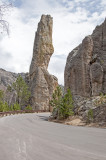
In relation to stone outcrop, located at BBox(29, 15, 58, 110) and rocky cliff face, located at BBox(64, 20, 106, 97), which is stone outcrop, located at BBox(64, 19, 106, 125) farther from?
stone outcrop, located at BBox(29, 15, 58, 110)

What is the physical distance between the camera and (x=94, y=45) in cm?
3544

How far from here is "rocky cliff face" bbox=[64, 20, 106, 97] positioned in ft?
102

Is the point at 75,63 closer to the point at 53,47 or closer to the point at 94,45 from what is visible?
the point at 94,45

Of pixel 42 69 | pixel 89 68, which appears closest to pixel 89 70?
pixel 89 68

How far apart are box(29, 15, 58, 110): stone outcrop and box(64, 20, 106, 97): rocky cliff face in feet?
106

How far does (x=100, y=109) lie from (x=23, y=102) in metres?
53.3

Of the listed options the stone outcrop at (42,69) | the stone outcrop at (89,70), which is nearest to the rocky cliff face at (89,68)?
the stone outcrop at (89,70)

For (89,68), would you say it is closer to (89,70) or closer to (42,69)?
(89,70)

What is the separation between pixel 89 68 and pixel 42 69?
41214 mm

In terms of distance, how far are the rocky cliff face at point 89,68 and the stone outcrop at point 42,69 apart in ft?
106

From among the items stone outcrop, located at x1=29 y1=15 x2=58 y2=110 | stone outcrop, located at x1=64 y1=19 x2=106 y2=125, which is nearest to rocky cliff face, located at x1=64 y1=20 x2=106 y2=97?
stone outcrop, located at x1=64 y1=19 x2=106 y2=125

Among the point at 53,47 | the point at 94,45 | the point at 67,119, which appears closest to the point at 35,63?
the point at 53,47

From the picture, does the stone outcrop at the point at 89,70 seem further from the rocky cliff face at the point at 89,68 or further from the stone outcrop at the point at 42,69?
the stone outcrop at the point at 42,69

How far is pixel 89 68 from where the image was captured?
32.9 meters
